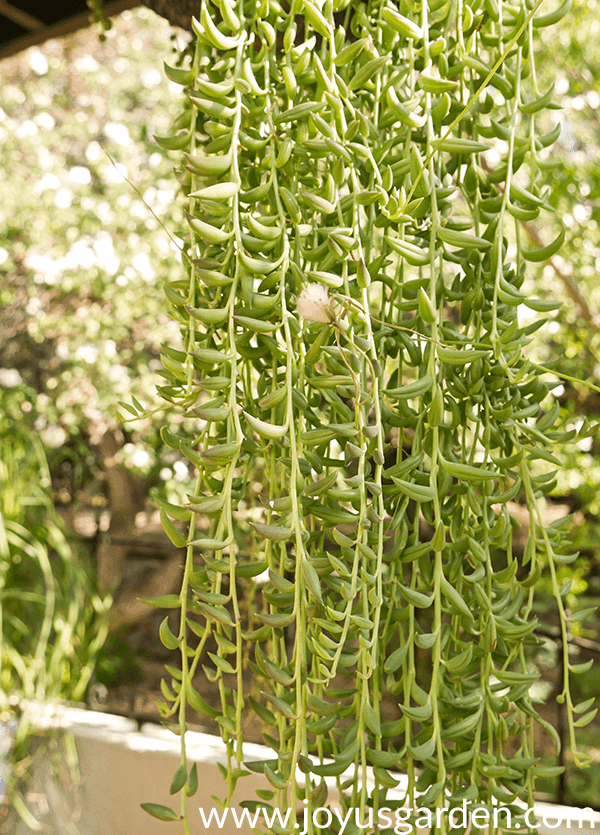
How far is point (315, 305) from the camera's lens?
1.38ft

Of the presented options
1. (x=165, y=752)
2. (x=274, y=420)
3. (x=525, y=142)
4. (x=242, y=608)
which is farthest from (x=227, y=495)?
(x=242, y=608)

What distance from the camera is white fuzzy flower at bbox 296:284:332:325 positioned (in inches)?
16.4

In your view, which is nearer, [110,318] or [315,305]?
[315,305]

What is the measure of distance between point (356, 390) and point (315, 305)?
6cm

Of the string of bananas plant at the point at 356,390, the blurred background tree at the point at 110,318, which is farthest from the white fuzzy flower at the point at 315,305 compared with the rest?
the blurred background tree at the point at 110,318

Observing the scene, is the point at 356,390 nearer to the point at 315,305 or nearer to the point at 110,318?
the point at 315,305

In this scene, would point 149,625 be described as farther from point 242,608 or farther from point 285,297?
point 285,297

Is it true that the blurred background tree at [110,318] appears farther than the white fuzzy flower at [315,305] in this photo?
Yes

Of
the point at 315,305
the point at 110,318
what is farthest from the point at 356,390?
the point at 110,318

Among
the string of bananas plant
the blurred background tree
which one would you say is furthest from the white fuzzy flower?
the blurred background tree

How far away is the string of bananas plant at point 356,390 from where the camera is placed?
419 mm

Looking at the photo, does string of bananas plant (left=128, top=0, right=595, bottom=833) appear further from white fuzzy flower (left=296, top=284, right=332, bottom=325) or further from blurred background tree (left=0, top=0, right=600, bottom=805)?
blurred background tree (left=0, top=0, right=600, bottom=805)

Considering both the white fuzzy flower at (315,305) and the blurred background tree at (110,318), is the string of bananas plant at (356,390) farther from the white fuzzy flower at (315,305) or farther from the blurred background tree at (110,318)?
the blurred background tree at (110,318)

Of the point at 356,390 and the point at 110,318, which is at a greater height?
the point at 110,318
